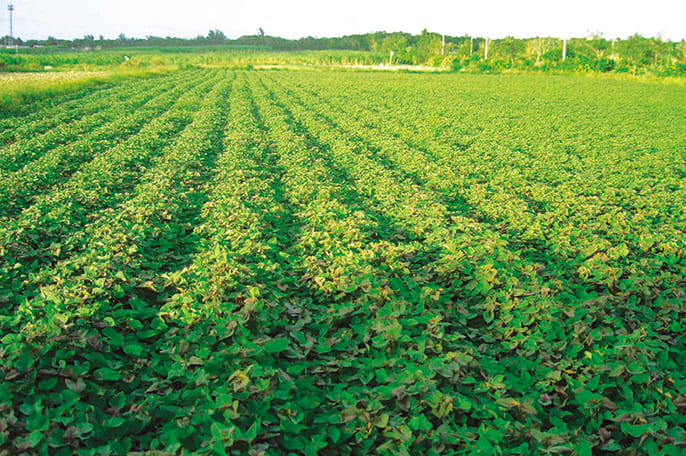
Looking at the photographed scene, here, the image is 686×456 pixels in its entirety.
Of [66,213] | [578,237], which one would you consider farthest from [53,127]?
[578,237]

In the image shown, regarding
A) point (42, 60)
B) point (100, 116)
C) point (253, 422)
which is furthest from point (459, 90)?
point (42, 60)

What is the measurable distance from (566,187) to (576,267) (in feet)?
12.6

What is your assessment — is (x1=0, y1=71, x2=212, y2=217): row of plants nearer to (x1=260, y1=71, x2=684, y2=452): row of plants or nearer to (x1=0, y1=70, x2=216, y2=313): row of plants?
(x1=0, y1=70, x2=216, y2=313): row of plants

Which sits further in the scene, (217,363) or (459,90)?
(459,90)

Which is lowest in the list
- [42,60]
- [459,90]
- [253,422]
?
[253,422]

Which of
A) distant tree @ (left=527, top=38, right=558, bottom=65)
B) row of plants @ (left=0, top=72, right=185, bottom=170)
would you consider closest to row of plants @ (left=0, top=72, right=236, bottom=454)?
row of plants @ (left=0, top=72, right=185, bottom=170)

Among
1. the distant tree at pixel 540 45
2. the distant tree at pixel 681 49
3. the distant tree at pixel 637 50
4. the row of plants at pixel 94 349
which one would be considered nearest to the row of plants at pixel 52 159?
the row of plants at pixel 94 349

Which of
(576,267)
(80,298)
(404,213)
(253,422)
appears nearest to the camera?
(253,422)

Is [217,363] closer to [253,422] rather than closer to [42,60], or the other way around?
[253,422]

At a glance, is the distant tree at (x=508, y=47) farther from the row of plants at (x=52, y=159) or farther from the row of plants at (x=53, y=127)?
the row of plants at (x=52, y=159)

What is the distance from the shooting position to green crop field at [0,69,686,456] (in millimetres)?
2947

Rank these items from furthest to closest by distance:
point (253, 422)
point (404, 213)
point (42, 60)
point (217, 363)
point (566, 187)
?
point (42, 60) < point (566, 187) < point (404, 213) < point (217, 363) < point (253, 422)

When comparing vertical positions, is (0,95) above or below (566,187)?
above

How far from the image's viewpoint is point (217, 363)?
3432 mm
